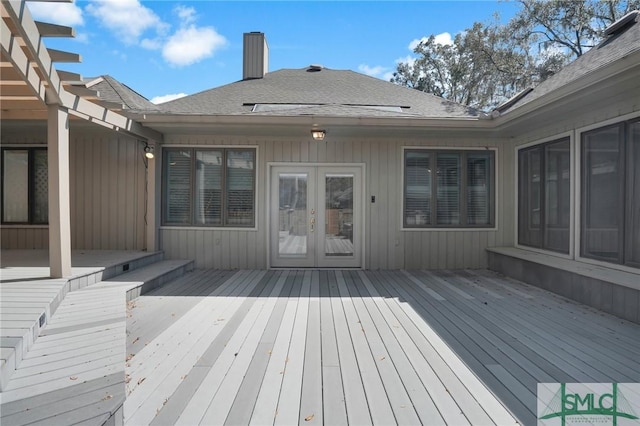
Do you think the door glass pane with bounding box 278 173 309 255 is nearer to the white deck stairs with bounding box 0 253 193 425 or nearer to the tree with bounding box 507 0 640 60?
the white deck stairs with bounding box 0 253 193 425

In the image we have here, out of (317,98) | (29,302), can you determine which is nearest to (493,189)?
(317,98)

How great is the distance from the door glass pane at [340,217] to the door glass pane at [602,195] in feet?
11.2

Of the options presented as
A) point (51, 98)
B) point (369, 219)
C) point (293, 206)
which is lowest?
point (369, 219)

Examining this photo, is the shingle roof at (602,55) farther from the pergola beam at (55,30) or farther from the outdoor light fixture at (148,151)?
the outdoor light fixture at (148,151)

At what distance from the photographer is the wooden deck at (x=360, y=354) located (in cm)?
189

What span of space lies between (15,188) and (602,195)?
934 centimetres

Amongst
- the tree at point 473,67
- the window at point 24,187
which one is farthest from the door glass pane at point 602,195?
the tree at point 473,67

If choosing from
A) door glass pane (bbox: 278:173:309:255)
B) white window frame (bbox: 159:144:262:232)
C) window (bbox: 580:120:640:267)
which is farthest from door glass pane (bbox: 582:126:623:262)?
white window frame (bbox: 159:144:262:232)

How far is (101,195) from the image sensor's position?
5969mm

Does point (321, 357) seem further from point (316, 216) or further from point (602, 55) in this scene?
point (602, 55)

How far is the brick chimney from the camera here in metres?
7.93

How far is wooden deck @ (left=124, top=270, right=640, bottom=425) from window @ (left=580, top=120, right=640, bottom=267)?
2.73ft

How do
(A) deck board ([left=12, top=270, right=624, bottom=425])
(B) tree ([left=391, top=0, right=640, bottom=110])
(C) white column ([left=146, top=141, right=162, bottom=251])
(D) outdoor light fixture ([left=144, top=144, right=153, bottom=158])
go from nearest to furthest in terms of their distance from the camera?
(A) deck board ([left=12, top=270, right=624, bottom=425]), (D) outdoor light fixture ([left=144, top=144, right=153, bottom=158]), (C) white column ([left=146, top=141, right=162, bottom=251]), (B) tree ([left=391, top=0, right=640, bottom=110])

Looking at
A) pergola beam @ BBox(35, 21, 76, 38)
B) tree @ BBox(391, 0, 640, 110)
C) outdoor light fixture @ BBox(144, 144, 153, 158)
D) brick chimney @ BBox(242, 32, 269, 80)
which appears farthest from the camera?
tree @ BBox(391, 0, 640, 110)
